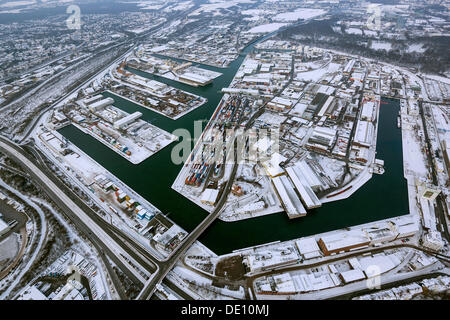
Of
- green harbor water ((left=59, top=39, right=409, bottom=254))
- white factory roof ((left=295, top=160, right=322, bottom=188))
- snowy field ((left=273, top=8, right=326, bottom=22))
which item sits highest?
A: snowy field ((left=273, top=8, right=326, bottom=22))

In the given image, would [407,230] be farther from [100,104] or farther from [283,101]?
[100,104]

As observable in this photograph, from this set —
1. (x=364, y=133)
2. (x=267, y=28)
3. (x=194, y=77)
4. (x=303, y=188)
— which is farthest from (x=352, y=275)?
(x=267, y=28)

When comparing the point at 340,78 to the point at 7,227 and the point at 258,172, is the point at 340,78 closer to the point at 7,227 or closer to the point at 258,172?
the point at 258,172

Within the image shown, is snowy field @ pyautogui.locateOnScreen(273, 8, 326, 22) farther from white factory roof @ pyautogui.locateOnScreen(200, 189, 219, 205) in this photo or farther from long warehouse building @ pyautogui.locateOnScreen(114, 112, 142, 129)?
white factory roof @ pyautogui.locateOnScreen(200, 189, 219, 205)

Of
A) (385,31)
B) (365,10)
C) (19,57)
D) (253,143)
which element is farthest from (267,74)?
(365,10)

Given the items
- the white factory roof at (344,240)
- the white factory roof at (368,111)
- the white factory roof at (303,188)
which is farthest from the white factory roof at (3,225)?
the white factory roof at (368,111)

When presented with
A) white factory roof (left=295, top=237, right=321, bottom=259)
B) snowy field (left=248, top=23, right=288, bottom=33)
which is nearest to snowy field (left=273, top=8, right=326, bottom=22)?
snowy field (left=248, top=23, right=288, bottom=33)
